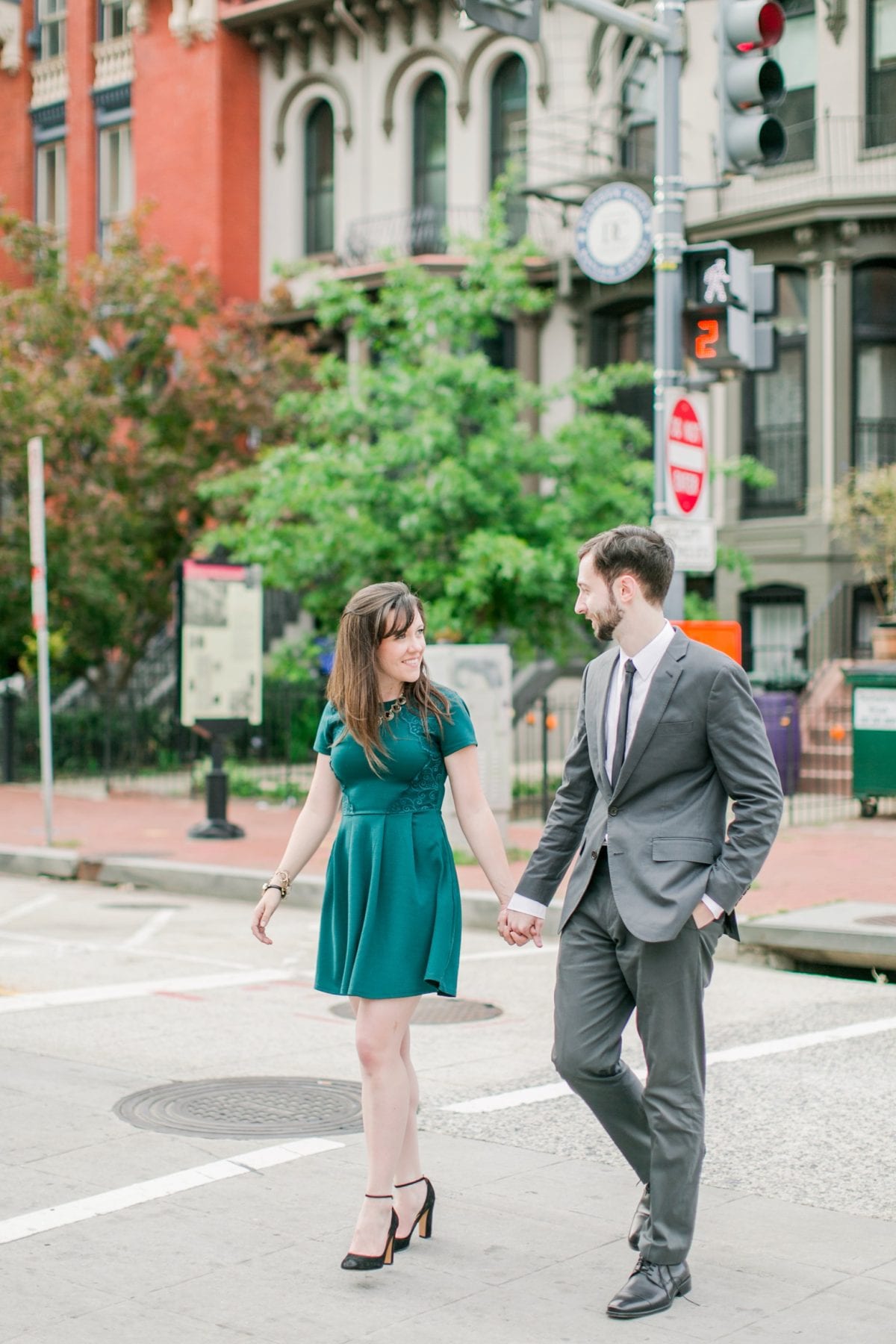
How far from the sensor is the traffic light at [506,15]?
30.5 feet

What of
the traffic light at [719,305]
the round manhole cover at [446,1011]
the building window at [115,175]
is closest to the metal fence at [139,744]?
A: the building window at [115,175]

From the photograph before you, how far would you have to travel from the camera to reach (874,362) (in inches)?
897

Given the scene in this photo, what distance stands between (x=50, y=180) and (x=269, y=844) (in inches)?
838

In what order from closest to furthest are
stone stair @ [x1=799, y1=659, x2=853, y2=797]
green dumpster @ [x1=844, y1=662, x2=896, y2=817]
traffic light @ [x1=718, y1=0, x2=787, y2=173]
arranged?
traffic light @ [x1=718, y1=0, x2=787, y2=173], green dumpster @ [x1=844, y1=662, x2=896, y2=817], stone stair @ [x1=799, y1=659, x2=853, y2=797]

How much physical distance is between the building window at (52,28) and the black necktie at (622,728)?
30.8 meters

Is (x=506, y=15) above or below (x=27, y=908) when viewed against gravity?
above

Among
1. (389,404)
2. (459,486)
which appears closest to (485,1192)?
(459,486)

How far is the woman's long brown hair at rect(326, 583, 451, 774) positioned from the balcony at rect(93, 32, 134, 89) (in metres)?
27.7

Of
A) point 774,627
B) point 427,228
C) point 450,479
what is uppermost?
point 427,228

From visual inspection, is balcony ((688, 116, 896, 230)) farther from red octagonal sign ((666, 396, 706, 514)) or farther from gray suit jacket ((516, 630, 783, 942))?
gray suit jacket ((516, 630, 783, 942))

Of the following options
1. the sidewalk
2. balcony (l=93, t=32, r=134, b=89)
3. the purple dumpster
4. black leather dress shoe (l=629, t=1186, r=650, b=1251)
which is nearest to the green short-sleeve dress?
black leather dress shoe (l=629, t=1186, r=650, b=1251)

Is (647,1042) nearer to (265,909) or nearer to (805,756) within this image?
(265,909)

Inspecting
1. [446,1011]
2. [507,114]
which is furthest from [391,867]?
[507,114]

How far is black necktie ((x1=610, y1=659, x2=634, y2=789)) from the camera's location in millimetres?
4332
